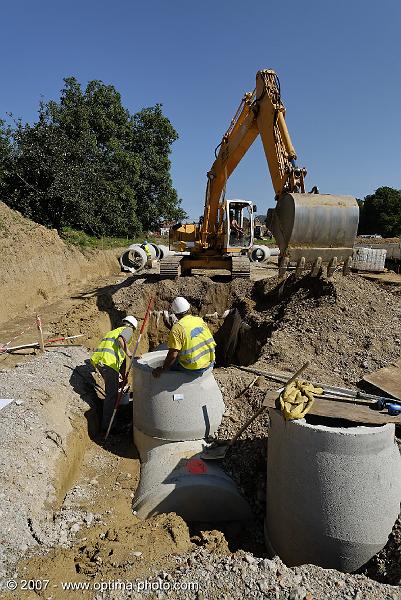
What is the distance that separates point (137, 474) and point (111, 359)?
5.95ft

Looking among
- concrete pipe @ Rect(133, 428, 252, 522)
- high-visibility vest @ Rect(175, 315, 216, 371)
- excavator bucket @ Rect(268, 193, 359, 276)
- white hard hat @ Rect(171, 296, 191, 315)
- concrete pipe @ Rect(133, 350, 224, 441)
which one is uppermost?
excavator bucket @ Rect(268, 193, 359, 276)

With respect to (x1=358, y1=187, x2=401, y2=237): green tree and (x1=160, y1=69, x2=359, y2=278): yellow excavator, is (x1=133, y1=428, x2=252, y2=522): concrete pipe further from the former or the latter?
(x1=358, y1=187, x2=401, y2=237): green tree

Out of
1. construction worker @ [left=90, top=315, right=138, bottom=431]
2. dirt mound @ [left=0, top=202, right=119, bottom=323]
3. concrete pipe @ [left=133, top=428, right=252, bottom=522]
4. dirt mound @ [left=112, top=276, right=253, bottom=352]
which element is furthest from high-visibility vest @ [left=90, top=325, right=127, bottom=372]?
dirt mound @ [left=0, top=202, right=119, bottom=323]

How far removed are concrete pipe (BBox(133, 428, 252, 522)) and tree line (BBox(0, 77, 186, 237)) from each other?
20123 millimetres

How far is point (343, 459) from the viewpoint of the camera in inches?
147

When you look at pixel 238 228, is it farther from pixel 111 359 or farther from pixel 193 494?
pixel 193 494

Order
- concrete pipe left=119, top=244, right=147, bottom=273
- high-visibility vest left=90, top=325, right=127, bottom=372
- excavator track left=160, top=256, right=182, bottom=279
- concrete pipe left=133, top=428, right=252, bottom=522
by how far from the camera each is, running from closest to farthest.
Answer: concrete pipe left=133, top=428, right=252, bottom=522
high-visibility vest left=90, top=325, right=127, bottom=372
excavator track left=160, top=256, right=182, bottom=279
concrete pipe left=119, top=244, right=147, bottom=273

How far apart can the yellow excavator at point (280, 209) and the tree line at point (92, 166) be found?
1258 centimetres

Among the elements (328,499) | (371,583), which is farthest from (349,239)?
(371,583)

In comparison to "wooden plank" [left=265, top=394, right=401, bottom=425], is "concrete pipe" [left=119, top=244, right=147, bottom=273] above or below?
above

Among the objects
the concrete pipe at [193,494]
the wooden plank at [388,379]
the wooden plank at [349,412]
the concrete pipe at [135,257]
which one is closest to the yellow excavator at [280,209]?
the concrete pipe at [135,257]

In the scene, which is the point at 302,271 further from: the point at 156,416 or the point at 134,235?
the point at 134,235

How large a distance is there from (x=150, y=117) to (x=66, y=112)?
8.75 meters

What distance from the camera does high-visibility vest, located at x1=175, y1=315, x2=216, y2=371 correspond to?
17.5 feet
